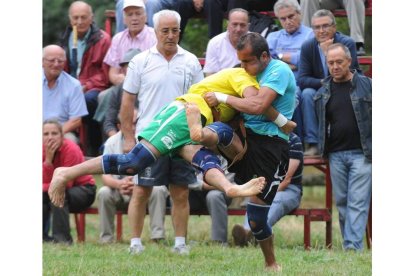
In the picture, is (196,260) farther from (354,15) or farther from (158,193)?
(354,15)

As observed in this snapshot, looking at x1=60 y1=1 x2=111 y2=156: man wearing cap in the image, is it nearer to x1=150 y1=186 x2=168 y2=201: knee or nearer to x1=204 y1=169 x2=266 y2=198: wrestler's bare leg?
x1=150 y1=186 x2=168 y2=201: knee

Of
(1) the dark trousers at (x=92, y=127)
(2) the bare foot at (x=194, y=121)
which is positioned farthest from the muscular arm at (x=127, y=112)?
(1) the dark trousers at (x=92, y=127)

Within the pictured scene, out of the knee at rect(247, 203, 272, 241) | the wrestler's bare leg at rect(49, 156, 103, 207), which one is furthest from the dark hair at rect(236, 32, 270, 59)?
the wrestler's bare leg at rect(49, 156, 103, 207)

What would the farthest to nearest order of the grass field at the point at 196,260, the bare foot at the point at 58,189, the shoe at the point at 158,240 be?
1. the shoe at the point at 158,240
2. the bare foot at the point at 58,189
3. the grass field at the point at 196,260

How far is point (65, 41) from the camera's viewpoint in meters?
13.9

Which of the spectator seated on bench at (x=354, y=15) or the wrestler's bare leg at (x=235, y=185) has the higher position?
the spectator seated on bench at (x=354, y=15)

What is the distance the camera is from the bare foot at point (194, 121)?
28.1 ft

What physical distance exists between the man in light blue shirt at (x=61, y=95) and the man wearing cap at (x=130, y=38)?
0.56m

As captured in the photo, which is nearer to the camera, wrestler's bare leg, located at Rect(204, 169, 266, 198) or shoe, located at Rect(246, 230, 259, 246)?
wrestler's bare leg, located at Rect(204, 169, 266, 198)

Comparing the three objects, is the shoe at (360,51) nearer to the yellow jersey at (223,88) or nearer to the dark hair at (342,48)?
the dark hair at (342,48)

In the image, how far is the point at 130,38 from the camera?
1319 centimetres

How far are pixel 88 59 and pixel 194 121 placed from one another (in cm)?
518

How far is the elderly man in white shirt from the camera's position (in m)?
12.4

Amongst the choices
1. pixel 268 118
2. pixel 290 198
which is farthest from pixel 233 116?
pixel 290 198
